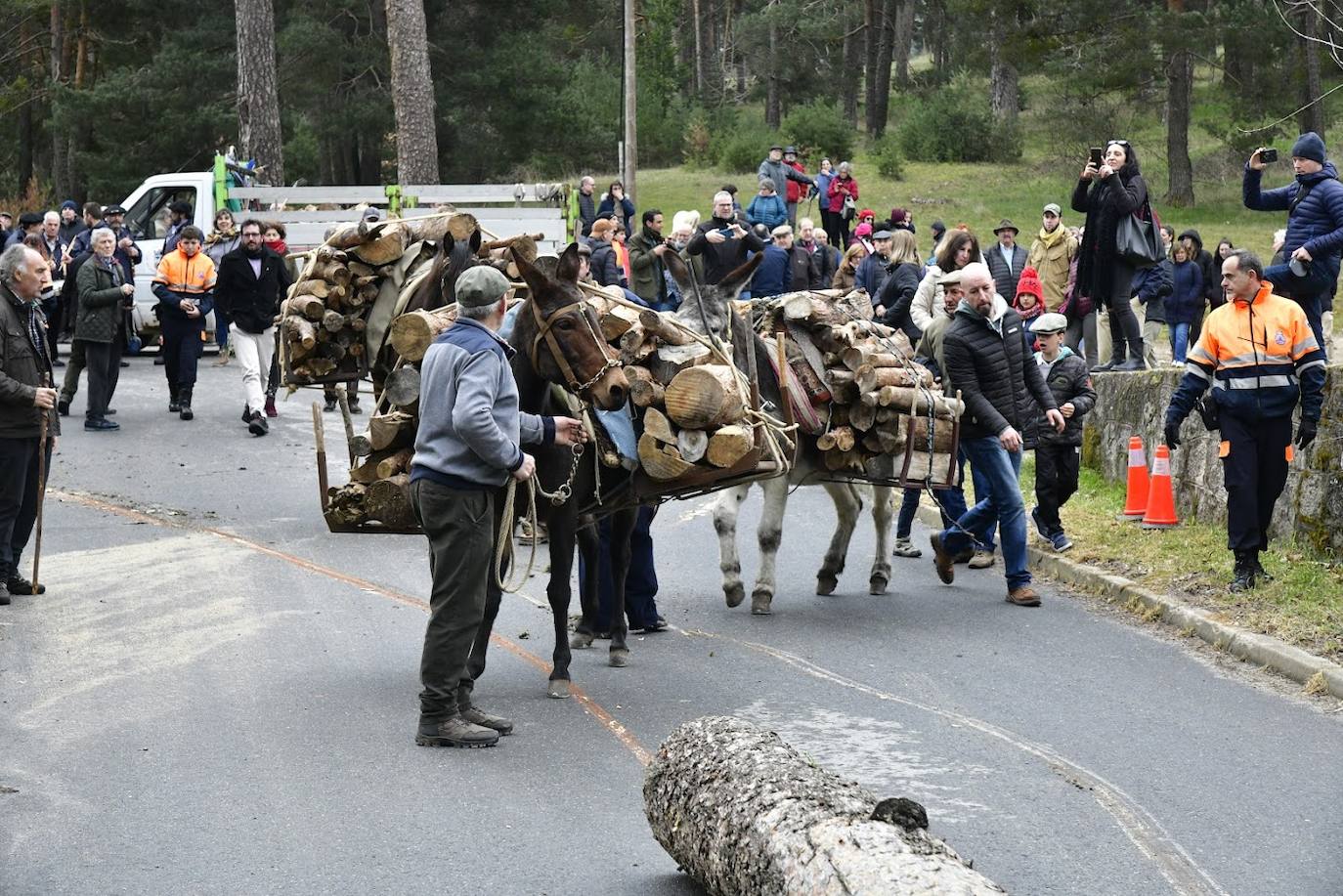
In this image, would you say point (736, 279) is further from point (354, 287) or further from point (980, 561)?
point (980, 561)

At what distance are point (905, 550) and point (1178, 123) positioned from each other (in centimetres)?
2534

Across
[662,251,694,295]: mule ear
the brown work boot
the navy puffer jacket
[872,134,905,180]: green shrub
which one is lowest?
the brown work boot

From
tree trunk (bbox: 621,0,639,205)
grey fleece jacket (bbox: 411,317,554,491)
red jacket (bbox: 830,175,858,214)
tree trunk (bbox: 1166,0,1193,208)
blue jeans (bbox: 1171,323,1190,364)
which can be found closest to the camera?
grey fleece jacket (bbox: 411,317,554,491)

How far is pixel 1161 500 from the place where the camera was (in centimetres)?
1273

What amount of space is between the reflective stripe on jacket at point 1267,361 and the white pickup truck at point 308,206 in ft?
33.2

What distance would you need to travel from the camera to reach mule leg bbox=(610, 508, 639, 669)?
902cm

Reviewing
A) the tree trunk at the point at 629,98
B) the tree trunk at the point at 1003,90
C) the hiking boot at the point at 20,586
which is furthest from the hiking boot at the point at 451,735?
the tree trunk at the point at 1003,90

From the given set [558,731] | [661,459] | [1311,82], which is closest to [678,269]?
[661,459]

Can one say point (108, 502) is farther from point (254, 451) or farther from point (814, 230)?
point (814, 230)

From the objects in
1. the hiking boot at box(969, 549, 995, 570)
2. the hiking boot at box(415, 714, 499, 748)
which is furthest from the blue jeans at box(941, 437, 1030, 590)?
the hiking boot at box(415, 714, 499, 748)

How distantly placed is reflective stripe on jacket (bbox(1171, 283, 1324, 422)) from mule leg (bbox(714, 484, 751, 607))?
3.15m

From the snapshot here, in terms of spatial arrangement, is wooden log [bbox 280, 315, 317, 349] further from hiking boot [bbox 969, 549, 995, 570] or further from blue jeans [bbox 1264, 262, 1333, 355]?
blue jeans [bbox 1264, 262, 1333, 355]

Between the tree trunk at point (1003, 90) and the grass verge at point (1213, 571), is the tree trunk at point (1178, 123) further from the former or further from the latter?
the grass verge at point (1213, 571)

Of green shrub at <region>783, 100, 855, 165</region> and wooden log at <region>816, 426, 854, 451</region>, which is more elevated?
green shrub at <region>783, 100, 855, 165</region>
